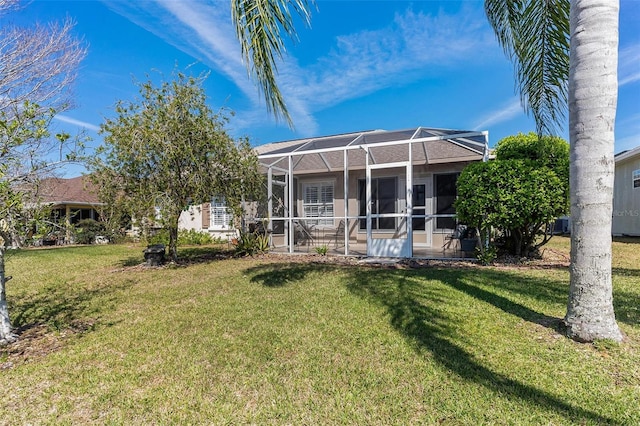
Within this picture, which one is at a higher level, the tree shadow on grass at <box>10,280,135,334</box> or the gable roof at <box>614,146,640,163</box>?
the gable roof at <box>614,146,640,163</box>

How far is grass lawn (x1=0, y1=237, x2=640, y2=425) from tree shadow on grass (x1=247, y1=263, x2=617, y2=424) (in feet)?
0.06

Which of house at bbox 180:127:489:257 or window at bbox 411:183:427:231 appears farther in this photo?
window at bbox 411:183:427:231

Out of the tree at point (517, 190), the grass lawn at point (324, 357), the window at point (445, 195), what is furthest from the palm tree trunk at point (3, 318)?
the window at point (445, 195)

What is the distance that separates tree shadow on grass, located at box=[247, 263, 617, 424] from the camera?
262 cm

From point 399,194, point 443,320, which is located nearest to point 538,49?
point 443,320

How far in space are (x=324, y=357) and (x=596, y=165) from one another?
11.3ft

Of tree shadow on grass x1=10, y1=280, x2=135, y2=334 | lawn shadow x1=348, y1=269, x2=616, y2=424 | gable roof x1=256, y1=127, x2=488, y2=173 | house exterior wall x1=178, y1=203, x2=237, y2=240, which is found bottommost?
tree shadow on grass x1=10, y1=280, x2=135, y2=334

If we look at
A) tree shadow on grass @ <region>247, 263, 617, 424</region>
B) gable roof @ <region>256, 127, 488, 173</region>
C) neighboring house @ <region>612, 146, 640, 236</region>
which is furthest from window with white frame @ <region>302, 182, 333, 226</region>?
neighboring house @ <region>612, 146, 640, 236</region>

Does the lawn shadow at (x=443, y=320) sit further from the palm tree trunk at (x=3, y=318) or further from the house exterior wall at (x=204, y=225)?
the house exterior wall at (x=204, y=225)

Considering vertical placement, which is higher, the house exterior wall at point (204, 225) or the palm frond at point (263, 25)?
the palm frond at point (263, 25)

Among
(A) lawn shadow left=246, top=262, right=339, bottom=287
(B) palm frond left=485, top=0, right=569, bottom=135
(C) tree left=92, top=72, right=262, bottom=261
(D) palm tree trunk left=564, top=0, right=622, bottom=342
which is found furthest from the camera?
(C) tree left=92, top=72, right=262, bottom=261

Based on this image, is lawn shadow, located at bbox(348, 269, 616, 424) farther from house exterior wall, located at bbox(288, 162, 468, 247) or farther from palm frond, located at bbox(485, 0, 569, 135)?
house exterior wall, located at bbox(288, 162, 468, 247)

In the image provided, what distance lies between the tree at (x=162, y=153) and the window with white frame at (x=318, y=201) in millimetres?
5426

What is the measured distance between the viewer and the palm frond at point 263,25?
3703mm
